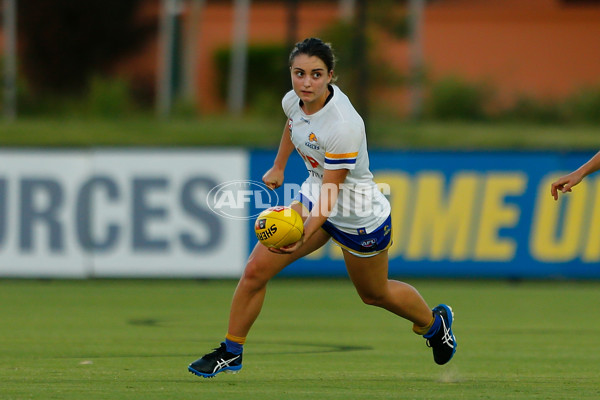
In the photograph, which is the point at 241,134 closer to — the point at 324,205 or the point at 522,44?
the point at 522,44

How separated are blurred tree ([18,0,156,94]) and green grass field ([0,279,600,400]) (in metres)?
17.7

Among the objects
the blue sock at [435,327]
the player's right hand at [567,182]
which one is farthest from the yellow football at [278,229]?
the player's right hand at [567,182]

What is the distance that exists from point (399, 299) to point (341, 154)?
1.35 meters

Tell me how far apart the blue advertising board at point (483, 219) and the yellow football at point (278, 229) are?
27.3 ft

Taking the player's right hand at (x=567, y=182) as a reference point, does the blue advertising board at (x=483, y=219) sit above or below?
below

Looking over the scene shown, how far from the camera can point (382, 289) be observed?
8.14 meters

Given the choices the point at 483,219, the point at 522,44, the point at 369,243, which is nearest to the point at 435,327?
the point at 369,243

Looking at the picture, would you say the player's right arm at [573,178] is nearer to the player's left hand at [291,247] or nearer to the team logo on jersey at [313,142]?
the team logo on jersey at [313,142]

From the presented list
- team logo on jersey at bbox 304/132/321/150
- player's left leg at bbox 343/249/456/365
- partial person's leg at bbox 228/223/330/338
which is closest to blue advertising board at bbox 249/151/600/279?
player's left leg at bbox 343/249/456/365

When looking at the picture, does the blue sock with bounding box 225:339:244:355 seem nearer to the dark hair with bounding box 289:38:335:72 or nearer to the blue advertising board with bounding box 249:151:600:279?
the dark hair with bounding box 289:38:335:72

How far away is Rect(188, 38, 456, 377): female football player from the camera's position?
7.47 meters

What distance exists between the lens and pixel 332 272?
16047 millimetres

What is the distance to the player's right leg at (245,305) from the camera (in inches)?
307

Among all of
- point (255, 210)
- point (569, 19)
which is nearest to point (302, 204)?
point (255, 210)
